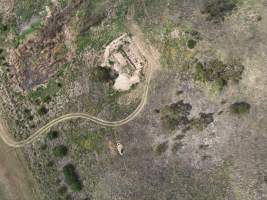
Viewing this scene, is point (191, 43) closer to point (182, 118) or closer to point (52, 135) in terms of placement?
point (182, 118)

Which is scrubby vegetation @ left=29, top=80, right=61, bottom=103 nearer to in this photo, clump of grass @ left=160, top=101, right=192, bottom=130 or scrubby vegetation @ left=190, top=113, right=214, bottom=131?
clump of grass @ left=160, top=101, right=192, bottom=130

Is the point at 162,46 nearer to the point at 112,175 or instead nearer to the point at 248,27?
the point at 248,27

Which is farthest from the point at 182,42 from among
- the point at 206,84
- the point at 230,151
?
the point at 230,151

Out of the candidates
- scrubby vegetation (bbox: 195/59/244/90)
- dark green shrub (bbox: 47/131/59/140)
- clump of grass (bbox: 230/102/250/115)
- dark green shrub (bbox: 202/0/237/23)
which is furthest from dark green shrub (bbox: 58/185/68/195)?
dark green shrub (bbox: 202/0/237/23)

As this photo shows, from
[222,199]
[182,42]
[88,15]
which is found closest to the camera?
[222,199]

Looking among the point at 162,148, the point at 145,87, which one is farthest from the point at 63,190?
the point at 145,87

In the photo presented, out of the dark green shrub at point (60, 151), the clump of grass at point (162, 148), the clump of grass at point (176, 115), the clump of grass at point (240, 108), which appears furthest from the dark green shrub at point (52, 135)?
the clump of grass at point (240, 108)
